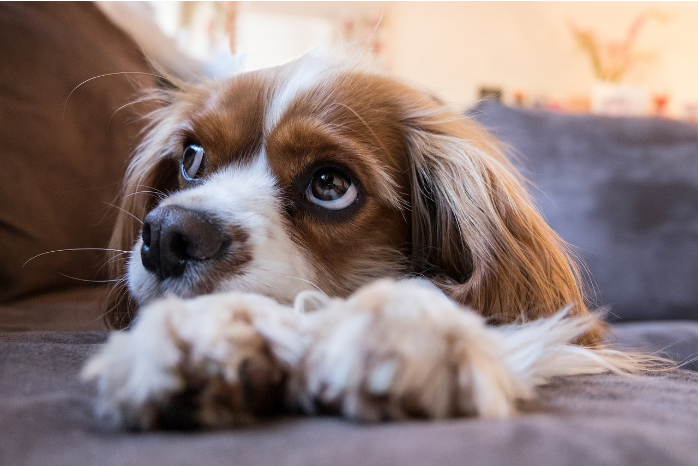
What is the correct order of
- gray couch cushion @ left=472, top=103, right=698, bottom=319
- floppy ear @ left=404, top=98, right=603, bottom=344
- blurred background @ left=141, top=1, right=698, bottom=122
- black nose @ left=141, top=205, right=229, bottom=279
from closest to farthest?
1. black nose @ left=141, top=205, right=229, bottom=279
2. floppy ear @ left=404, top=98, right=603, bottom=344
3. gray couch cushion @ left=472, top=103, right=698, bottom=319
4. blurred background @ left=141, top=1, right=698, bottom=122

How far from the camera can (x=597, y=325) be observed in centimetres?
115

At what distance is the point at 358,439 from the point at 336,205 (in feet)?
2.47

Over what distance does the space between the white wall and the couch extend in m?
2.94

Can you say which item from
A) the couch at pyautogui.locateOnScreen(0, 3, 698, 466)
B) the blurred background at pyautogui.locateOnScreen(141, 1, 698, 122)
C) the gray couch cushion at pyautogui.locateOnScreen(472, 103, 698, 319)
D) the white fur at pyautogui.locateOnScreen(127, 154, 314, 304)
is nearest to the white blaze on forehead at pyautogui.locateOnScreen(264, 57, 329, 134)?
the white fur at pyautogui.locateOnScreen(127, 154, 314, 304)

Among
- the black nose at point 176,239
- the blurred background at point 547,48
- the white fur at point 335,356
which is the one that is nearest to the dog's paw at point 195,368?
the white fur at point 335,356

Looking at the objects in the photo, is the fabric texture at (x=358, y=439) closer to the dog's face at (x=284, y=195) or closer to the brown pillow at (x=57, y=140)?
the dog's face at (x=284, y=195)

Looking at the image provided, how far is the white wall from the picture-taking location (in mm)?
5266

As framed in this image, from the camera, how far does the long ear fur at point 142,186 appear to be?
1440 mm

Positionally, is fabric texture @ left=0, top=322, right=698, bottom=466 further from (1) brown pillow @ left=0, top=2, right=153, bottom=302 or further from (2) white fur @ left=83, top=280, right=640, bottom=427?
(1) brown pillow @ left=0, top=2, right=153, bottom=302

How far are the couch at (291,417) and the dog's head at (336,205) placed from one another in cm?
20

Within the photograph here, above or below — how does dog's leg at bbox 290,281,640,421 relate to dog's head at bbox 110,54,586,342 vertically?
below

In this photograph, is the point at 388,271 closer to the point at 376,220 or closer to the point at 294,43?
the point at 376,220

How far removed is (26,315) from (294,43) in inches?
195

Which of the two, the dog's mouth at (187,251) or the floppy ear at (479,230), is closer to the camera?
the dog's mouth at (187,251)
